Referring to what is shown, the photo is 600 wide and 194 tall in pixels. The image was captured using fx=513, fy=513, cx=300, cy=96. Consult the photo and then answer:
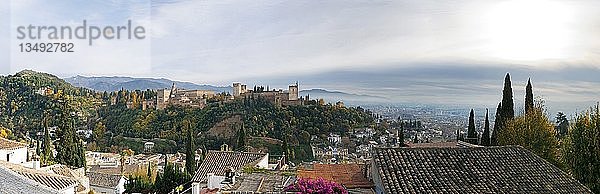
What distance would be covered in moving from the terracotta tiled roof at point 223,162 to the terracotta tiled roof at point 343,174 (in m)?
3.22

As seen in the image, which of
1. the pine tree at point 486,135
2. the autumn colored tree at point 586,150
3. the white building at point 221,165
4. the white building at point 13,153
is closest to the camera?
the autumn colored tree at point 586,150

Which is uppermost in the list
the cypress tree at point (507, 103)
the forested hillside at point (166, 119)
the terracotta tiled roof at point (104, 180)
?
the cypress tree at point (507, 103)

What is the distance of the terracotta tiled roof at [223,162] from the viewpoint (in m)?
15.1

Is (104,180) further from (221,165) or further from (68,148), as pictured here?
(221,165)

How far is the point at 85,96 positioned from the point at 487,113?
1185 inches

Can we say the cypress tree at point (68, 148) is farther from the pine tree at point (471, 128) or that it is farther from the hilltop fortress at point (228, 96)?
the hilltop fortress at point (228, 96)

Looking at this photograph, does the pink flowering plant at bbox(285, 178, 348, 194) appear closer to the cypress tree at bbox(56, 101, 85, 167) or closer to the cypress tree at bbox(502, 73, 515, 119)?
the cypress tree at bbox(502, 73, 515, 119)

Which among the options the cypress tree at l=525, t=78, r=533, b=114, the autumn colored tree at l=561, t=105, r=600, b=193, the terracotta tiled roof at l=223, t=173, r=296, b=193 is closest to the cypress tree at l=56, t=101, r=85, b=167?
the terracotta tiled roof at l=223, t=173, r=296, b=193

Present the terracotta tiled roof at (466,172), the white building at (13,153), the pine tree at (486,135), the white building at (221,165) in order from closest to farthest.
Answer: the terracotta tiled roof at (466,172) < the white building at (13,153) < the white building at (221,165) < the pine tree at (486,135)

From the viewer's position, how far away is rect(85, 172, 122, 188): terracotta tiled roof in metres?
23.0

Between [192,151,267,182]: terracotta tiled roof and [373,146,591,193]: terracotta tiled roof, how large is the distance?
6.35 meters

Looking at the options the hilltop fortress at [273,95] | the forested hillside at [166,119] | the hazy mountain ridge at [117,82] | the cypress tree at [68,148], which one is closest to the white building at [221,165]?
the hazy mountain ridge at [117,82]

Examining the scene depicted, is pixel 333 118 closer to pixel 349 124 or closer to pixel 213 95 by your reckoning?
pixel 349 124

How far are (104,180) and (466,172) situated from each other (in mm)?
18881
